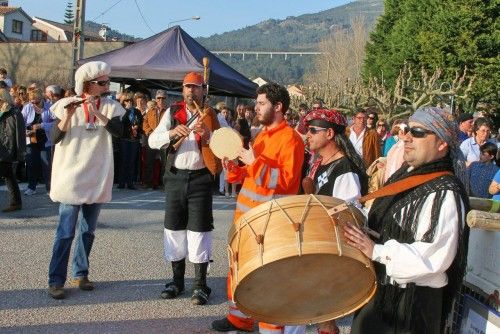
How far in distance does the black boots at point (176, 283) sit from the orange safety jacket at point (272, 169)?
1321 mm

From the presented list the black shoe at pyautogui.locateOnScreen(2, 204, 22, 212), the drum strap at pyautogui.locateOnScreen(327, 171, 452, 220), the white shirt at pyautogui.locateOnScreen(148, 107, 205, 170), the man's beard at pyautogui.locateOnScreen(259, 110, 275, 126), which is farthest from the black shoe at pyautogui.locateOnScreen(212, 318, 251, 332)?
the black shoe at pyautogui.locateOnScreen(2, 204, 22, 212)

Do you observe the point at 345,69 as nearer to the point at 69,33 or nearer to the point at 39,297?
the point at 69,33

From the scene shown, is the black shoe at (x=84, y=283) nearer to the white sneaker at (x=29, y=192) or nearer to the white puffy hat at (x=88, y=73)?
the white puffy hat at (x=88, y=73)

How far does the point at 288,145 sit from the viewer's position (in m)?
4.49

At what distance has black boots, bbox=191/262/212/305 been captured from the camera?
5.68 meters

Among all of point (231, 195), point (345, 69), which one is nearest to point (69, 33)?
point (345, 69)

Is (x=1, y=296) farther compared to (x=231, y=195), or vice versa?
(x=231, y=195)

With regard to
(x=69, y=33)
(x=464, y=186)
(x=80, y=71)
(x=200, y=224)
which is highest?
(x=69, y=33)

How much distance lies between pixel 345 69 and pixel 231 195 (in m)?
68.1

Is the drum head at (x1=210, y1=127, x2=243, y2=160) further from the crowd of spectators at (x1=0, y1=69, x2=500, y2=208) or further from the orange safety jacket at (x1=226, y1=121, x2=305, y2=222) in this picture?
the crowd of spectators at (x1=0, y1=69, x2=500, y2=208)

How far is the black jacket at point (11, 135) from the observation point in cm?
936

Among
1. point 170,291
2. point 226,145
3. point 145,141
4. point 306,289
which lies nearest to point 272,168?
point 226,145

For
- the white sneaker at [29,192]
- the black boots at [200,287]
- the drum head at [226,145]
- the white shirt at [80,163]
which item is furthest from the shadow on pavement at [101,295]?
the white sneaker at [29,192]

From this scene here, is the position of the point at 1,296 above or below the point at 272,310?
below
